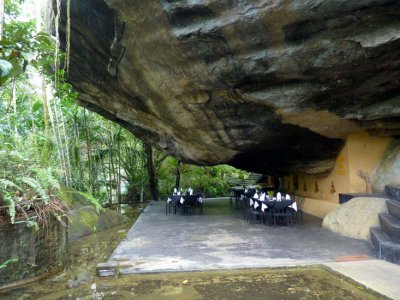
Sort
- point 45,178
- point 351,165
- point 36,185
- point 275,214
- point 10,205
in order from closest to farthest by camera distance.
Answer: point 10,205
point 36,185
point 45,178
point 275,214
point 351,165

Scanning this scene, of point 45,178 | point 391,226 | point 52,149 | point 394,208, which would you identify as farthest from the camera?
point 52,149

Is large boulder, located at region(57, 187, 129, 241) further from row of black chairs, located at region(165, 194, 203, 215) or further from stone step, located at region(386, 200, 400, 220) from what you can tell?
stone step, located at region(386, 200, 400, 220)

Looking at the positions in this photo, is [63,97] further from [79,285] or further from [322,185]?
[322,185]

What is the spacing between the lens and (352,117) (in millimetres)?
7398

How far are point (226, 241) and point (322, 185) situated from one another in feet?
16.6

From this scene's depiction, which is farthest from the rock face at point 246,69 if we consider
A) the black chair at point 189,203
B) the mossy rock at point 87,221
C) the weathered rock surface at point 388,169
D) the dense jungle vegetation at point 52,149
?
the mossy rock at point 87,221

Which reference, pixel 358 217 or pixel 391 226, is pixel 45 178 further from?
pixel 358 217

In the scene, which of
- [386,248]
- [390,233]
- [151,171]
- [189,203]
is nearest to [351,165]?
[390,233]

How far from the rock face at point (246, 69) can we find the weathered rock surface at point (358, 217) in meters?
1.90

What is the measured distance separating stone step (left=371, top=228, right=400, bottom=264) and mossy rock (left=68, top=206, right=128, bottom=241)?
266 inches

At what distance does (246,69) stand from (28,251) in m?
5.01

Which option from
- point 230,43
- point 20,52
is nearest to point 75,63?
point 230,43

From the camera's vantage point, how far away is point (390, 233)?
5852 millimetres

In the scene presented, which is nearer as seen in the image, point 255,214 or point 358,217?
point 358,217
